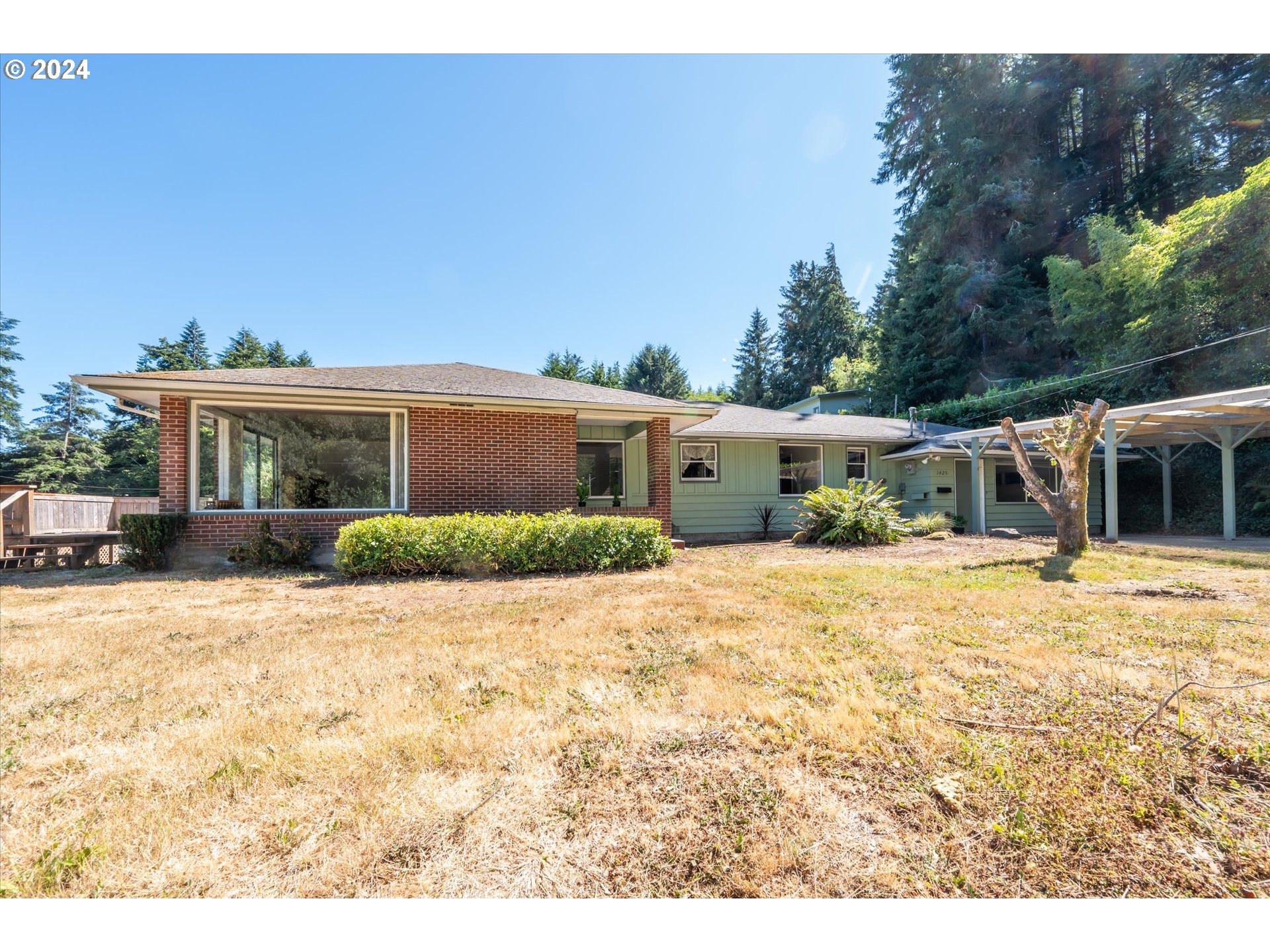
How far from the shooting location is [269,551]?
269 inches

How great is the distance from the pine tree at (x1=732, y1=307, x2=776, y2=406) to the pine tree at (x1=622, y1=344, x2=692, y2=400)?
487 cm

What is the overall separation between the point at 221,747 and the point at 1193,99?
22.6 metres

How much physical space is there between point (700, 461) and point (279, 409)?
821 centimetres

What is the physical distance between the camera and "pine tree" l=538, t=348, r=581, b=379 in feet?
108

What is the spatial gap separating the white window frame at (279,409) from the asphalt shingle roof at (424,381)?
0.38m

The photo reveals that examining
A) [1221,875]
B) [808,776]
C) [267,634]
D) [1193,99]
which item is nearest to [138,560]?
[267,634]

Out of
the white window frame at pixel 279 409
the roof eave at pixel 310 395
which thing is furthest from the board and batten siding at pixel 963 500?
the white window frame at pixel 279 409

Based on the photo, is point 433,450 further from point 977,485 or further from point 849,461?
point 977,485

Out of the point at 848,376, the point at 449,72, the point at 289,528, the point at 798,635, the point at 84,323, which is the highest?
the point at 848,376

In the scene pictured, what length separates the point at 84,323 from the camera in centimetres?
320

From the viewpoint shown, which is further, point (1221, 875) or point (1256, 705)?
point (1256, 705)

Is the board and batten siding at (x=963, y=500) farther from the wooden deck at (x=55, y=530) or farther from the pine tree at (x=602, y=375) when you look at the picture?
the pine tree at (x=602, y=375)

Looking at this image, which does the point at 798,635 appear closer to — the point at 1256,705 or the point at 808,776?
the point at 808,776

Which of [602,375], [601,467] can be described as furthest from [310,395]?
[602,375]
